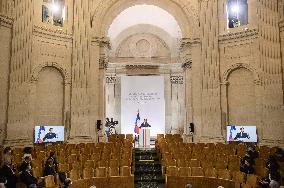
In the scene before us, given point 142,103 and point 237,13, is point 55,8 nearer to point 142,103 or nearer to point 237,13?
point 237,13

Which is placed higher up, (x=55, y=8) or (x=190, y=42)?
(x=55, y=8)

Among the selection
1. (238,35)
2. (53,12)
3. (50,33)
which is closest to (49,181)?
(50,33)

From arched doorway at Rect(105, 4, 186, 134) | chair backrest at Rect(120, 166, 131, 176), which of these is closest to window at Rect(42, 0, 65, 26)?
arched doorway at Rect(105, 4, 186, 134)

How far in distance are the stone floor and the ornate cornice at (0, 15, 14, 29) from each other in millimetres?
8148

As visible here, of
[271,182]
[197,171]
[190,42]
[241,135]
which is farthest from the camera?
[190,42]

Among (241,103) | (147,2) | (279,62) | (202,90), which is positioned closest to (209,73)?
(202,90)

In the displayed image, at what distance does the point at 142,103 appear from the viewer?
2597 cm

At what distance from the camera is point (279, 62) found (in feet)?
47.4

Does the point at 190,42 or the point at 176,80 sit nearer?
the point at 190,42

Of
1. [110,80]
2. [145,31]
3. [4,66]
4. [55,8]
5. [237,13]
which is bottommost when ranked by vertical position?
[4,66]

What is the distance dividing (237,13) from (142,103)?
11788 millimetres

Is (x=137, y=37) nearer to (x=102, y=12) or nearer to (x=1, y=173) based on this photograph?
(x=102, y=12)

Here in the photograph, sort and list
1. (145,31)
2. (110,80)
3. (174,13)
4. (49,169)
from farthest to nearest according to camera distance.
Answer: (145,31) → (110,80) → (174,13) → (49,169)

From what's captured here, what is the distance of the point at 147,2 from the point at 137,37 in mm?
8304
